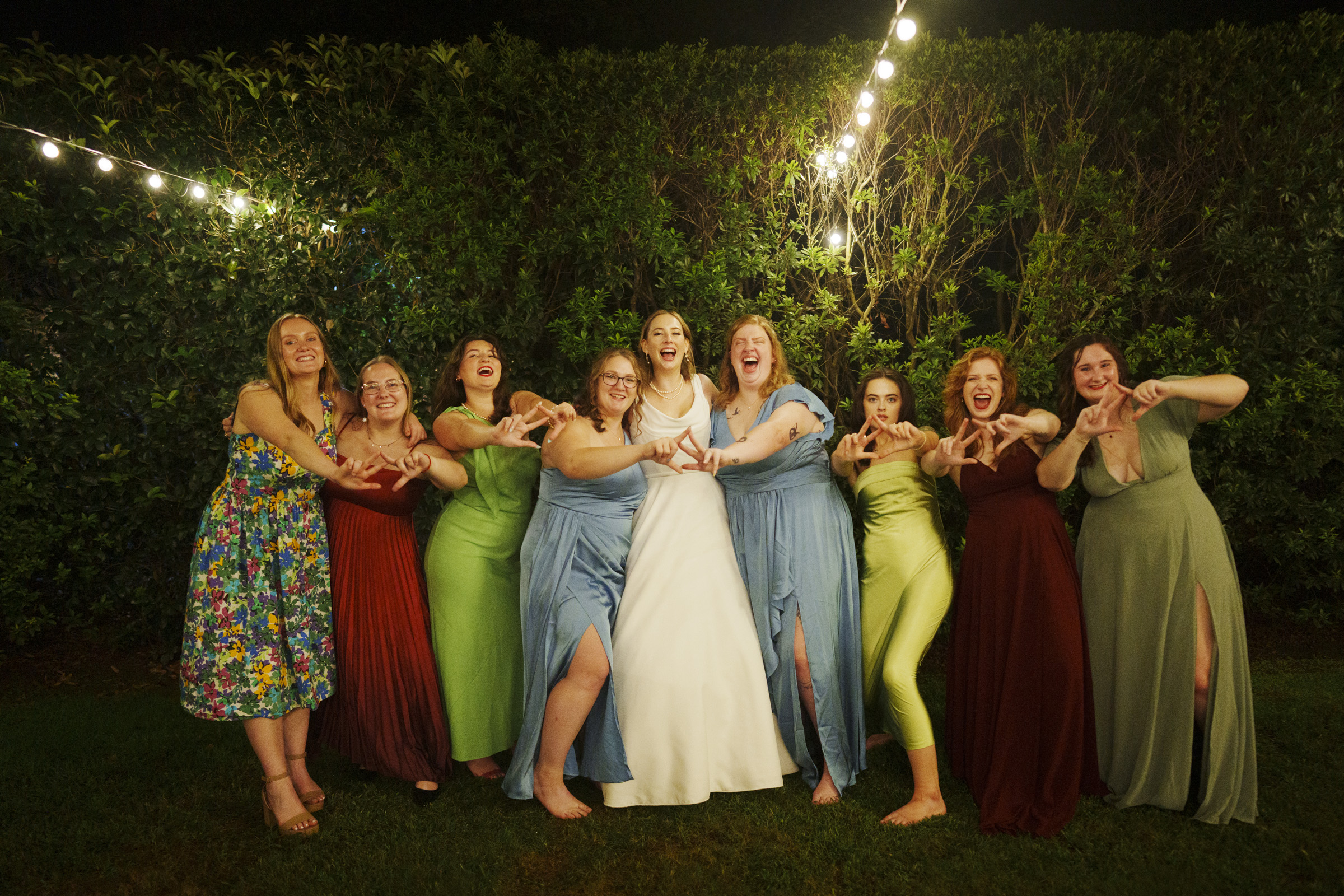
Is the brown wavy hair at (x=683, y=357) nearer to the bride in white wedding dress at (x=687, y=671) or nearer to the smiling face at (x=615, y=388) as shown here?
the smiling face at (x=615, y=388)

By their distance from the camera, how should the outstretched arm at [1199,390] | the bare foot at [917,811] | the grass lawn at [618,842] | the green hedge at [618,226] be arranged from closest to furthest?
the grass lawn at [618,842] → the outstretched arm at [1199,390] → the bare foot at [917,811] → the green hedge at [618,226]

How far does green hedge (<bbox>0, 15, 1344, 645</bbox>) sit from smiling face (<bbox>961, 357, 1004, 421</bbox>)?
1207 millimetres

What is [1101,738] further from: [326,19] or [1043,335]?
[326,19]

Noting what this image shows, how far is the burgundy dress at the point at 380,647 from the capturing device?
3512mm

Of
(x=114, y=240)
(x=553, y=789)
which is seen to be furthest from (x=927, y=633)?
(x=114, y=240)

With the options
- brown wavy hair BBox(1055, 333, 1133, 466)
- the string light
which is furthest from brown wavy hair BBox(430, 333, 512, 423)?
brown wavy hair BBox(1055, 333, 1133, 466)

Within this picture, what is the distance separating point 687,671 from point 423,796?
1.27 meters

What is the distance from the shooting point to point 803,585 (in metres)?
3.46

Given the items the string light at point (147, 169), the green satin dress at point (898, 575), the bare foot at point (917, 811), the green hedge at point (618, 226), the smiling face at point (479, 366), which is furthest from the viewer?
the green hedge at point (618, 226)

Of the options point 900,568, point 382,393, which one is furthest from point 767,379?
point 382,393

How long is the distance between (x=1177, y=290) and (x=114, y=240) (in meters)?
6.16

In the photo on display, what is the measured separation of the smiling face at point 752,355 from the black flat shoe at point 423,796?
7.22ft

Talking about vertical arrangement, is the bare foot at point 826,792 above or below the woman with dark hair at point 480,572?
below

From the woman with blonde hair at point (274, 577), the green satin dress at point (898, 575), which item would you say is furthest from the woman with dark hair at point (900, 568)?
the woman with blonde hair at point (274, 577)
